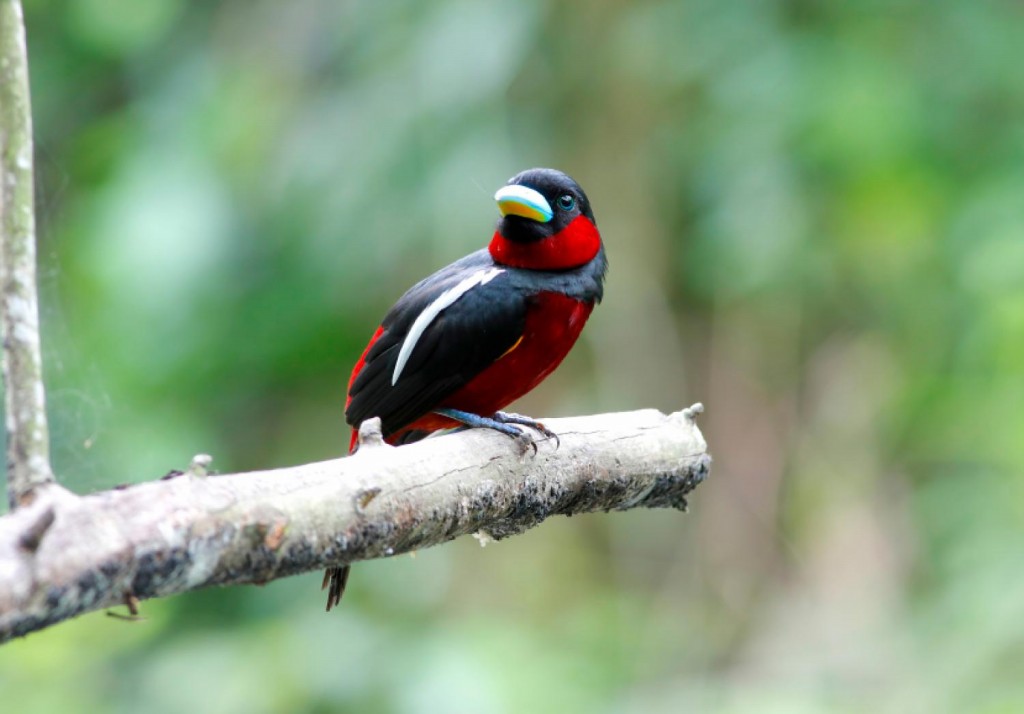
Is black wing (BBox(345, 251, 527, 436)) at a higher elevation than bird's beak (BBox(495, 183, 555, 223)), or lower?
lower

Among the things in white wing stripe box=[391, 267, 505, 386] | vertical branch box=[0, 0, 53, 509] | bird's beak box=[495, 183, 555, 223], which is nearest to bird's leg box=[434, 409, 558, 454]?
white wing stripe box=[391, 267, 505, 386]

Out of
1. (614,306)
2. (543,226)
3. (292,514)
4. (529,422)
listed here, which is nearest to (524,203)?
(543,226)

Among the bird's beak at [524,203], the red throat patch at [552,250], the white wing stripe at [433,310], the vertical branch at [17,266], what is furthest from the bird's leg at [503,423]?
the vertical branch at [17,266]

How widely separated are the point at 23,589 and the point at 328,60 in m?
4.40

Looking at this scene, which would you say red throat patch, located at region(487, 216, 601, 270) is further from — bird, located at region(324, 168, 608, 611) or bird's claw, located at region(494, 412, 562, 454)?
bird's claw, located at region(494, 412, 562, 454)

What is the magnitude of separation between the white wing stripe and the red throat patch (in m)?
0.06

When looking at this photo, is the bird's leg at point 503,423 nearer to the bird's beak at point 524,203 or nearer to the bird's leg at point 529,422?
the bird's leg at point 529,422

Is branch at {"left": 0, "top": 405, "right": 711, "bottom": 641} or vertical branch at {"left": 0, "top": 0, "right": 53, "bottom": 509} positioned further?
vertical branch at {"left": 0, "top": 0, "right": 53, "bottom": 509}

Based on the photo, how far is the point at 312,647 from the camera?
434 cm

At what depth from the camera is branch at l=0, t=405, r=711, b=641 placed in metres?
1.54

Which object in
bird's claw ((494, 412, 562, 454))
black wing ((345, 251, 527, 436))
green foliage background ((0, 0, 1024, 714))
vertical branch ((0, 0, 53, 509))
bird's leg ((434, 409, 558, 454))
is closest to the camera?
vertical branch ((0, 0, 53, 509))

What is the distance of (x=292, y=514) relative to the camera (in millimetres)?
1879

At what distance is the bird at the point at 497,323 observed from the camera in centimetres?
294

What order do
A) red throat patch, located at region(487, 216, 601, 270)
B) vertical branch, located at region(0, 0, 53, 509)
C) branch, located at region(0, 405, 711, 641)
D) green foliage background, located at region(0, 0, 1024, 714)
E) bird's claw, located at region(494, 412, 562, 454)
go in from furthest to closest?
green foliage background, located at region(0, 0, 1024, 714) → red throat patch, located at region(487, 216, 601, 270) → bird's claw, located at region(494, 412, 562, 454) → vertical branch, located at region(0, 0, 53, 509) → branch, located at region(0, 405, 711, 641)
